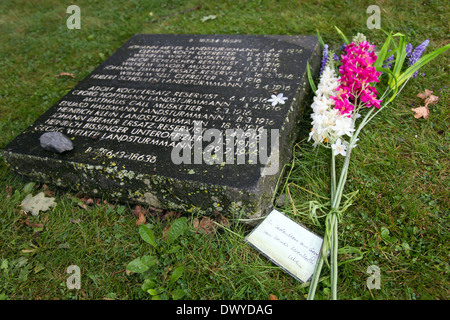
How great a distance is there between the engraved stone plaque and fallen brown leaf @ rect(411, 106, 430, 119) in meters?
0.96

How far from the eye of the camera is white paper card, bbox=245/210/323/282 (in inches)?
79.0

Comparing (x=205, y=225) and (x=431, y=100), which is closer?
(x=205, y=225)

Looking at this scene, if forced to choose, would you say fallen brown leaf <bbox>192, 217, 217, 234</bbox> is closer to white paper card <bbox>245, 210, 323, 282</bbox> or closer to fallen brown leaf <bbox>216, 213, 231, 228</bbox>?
fallen brown leaf <bbox>216, 213, 231, 228</bbox>

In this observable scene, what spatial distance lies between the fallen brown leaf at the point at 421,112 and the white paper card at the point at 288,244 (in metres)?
1.49

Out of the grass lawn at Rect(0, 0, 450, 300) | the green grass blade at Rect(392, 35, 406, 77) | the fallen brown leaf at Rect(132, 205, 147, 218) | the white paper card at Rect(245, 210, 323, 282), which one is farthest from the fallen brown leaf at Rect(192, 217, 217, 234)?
the green grass blade at Rect(392, 35, 406, 77)

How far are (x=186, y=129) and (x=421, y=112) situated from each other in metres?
2.04

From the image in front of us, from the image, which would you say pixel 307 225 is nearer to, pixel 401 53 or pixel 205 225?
pixel 205 225

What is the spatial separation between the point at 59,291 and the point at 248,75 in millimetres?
2304

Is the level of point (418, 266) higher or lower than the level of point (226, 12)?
lower

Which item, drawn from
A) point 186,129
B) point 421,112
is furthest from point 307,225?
point 421,112

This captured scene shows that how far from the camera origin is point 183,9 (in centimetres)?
508

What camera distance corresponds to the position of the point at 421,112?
2.71 meters

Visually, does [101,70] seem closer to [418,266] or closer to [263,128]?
[263,128]

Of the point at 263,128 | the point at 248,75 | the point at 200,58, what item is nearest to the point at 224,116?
the point at 263,128
